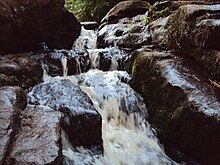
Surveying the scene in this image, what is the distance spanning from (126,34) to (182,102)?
381cm

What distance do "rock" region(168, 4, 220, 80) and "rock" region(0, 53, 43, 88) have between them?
2.74 metres

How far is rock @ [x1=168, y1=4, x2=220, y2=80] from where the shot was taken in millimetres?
3914

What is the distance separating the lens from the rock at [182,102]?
3.19 m

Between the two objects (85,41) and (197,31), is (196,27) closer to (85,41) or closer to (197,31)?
(197,31)

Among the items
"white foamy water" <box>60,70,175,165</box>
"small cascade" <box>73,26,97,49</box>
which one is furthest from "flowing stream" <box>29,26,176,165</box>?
"small cascade" <box>73,26,97,49</box>

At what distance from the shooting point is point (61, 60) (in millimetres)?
5703

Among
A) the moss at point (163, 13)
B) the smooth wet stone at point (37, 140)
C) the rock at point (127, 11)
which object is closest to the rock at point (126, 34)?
the rock at point (127, 11)

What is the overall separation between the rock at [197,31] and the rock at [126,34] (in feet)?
4.91

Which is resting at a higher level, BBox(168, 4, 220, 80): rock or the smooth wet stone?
BBox(168, 4, 220, 80): rock

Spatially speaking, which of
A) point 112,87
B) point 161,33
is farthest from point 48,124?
point 161,33

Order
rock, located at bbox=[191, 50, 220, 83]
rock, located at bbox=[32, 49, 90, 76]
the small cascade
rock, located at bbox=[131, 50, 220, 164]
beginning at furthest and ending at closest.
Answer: the small cascade → rock, located at bbox=[32, 49, 90, 76] → rock, located at bbox=[191, 50, 220, 83] → rock, located at bbox=[131, 50, 220, 164]

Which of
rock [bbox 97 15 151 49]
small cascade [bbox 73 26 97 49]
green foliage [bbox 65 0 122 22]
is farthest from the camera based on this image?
green foliage [bbox 65 0 122 22]

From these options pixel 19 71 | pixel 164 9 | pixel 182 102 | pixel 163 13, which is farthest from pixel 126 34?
pixel 182 102

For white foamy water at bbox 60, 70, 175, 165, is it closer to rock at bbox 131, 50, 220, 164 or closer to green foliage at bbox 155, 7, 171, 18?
rock at bbox 131, 50, 220, 164
